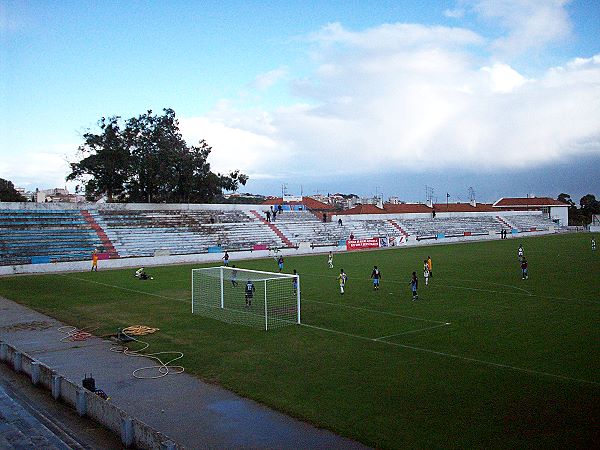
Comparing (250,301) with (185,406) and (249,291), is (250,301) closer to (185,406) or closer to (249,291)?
(249,291)

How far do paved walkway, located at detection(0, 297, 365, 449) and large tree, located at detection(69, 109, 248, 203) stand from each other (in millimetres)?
46926

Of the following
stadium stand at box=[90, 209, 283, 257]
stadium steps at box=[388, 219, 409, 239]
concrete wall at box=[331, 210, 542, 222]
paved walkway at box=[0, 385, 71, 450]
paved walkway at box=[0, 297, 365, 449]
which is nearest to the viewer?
paved walkway at box=[0, 385, 71, 450]

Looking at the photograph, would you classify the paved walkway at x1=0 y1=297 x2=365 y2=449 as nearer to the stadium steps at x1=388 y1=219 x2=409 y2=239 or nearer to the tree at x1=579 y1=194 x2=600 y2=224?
the stadium steps at x1=388 y1=219 x2=409 y2=239

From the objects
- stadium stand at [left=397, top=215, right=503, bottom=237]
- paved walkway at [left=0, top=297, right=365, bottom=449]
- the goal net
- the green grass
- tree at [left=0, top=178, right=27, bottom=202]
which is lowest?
paved walkway at [left=0, top=297, right=365, bottom=449]

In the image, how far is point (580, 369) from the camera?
13.9 meters

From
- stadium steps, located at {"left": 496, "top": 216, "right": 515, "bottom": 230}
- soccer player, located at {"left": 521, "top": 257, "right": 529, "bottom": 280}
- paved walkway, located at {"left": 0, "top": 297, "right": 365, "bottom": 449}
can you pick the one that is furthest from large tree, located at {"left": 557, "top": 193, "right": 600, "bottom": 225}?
paved walkway, located at {"left": 0, "top": 297, "right": 365, "bottom": 449}

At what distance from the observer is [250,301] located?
958 inches

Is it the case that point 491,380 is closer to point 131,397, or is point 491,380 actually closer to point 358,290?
point 131,397

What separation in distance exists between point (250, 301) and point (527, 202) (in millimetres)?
112405

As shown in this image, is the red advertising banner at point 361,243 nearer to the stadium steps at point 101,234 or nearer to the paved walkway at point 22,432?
the stadium steps at point 101,234

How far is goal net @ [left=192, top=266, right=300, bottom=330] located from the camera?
69.5 ft

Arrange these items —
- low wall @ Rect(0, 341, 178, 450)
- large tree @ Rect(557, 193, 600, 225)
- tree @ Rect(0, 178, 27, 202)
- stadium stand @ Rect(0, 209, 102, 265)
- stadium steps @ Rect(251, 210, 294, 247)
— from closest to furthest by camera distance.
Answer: low wall @ Rect(0, 341, 178, 450), stadium stand @ Rect(0, 209, 102, 265), stadium steps @ Rect(251, 210, 294, 247), tree @ Rect(0, 178, 27, 202), large tree @ Rect(557, 193, 600, 225)

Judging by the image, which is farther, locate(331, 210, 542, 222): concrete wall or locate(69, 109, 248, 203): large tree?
locate(331, 210, 542, 222): concrete wall

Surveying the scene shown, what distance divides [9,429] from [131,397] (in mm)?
2690
